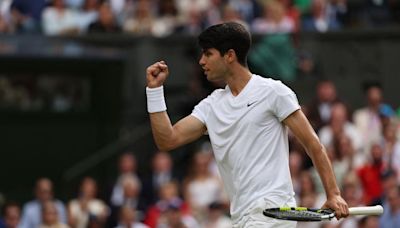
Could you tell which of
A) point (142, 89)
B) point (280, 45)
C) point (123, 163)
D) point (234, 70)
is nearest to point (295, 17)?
point (280, 45)

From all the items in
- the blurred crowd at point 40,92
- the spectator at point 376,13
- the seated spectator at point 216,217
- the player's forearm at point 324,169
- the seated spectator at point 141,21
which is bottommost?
the seated spectator at point 216,217

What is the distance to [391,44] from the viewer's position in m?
19.5

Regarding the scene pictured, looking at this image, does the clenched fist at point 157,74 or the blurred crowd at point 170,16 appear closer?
the clenched fist at point 157,74

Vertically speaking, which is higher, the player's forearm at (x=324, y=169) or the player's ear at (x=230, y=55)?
the player's ear at (x=230, y=55)

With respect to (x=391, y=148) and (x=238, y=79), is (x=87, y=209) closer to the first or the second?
(x=391, y=148)

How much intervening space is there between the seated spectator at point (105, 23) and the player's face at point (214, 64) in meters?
11.1

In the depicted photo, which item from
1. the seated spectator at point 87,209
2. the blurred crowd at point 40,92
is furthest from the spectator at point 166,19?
the seated spectator at point 87,209

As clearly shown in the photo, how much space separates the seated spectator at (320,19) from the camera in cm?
1980

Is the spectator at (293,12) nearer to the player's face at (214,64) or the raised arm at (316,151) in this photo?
the player's face at (214,64)

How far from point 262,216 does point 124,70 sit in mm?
11435

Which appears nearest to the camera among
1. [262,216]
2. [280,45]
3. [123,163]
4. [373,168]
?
[262,216]

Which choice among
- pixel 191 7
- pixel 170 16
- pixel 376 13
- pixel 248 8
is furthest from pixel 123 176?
pixel 376 13

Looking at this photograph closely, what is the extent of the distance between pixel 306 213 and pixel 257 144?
60 centimetres

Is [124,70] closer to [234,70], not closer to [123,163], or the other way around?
[123,163]
